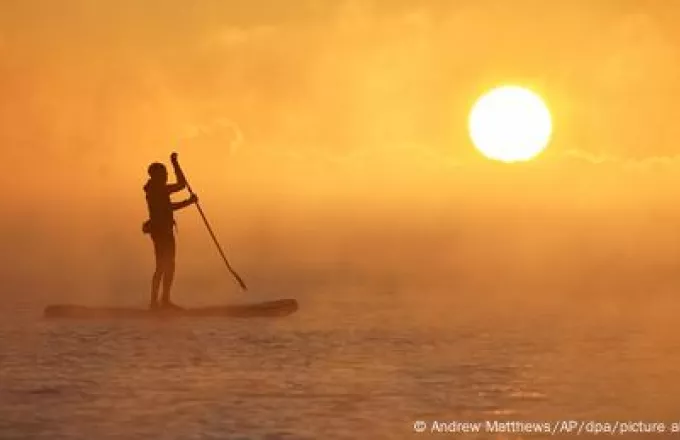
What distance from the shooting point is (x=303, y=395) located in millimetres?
22438

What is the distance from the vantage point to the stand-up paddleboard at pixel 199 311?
29.4 m

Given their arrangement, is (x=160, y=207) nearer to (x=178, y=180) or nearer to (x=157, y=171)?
(x=178, y=180)

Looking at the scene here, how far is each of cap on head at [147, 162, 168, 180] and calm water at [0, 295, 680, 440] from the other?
3785 mm

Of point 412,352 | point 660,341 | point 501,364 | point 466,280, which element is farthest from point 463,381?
point 466,280

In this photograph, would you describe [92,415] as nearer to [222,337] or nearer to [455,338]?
[222,337]

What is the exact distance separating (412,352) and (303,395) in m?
7.28

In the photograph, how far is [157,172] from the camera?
28.0 meters

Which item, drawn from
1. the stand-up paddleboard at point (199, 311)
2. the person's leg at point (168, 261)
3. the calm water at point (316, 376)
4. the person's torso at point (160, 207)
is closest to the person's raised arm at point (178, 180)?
the person's torso at point (160, 207)

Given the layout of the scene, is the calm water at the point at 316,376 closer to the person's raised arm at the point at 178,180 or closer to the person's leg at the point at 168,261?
the person's leg at the point at 168,261

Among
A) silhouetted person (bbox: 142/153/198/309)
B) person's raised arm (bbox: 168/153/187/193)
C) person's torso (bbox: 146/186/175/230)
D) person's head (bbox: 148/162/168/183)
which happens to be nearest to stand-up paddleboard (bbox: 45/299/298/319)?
silhouetted person (bbox: 142/153/198/309)

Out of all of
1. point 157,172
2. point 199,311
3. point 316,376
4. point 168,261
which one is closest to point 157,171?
point 157,172

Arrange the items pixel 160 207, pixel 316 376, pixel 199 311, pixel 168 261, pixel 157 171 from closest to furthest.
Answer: pixel 316 376 < pixel 157 171 < pixel 160 207 < pixel 168 261 < pixel 199 311

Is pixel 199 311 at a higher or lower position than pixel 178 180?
lower

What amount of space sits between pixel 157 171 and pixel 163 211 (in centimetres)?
101
